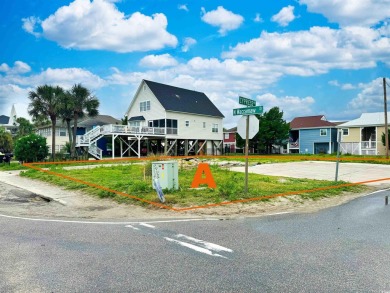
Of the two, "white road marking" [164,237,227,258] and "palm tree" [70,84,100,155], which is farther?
"palm tree" [70,84,100,155]

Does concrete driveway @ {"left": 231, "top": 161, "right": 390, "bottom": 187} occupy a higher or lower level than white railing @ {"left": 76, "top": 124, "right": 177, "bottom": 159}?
lower

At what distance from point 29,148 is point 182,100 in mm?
24991

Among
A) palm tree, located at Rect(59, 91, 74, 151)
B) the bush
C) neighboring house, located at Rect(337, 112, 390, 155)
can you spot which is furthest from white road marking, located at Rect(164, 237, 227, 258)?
neighboring house, located at Rect(337, 112, 390, 155)

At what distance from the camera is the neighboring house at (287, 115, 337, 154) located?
5375 centimetres

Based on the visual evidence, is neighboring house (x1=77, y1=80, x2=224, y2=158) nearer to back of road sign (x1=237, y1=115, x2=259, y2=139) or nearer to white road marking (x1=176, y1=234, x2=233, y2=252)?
back of road sign (x1=237, y1=115, x2=259, y2=139)

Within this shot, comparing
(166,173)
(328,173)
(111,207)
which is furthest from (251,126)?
(328,173)

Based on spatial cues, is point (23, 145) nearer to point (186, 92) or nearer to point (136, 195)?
point (136, 195)

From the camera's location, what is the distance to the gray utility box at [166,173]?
12.1 m

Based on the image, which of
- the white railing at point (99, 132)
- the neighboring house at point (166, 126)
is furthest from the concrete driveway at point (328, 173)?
the neighboring house at point (166, 126)

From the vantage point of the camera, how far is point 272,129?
53.2m

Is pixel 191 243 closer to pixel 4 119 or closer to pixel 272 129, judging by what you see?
pixel 272 129

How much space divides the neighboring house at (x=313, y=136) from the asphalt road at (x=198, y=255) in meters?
47.1

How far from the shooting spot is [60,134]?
181 ft

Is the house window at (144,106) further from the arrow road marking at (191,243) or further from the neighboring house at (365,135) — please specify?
the arrow road marking at (191,243)
